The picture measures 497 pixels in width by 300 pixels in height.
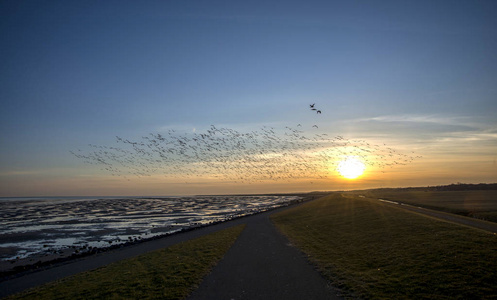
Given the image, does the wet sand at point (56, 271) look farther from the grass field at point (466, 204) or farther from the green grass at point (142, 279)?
the grass field at point (466, 204)

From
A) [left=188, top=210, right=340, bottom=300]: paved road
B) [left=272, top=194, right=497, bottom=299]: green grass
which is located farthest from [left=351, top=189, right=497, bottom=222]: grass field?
[left=188, top=210, right=340, bottom=300]: paved road

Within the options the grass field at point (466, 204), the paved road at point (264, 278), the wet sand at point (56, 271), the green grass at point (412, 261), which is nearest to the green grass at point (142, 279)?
the paved road at point (264, 278)

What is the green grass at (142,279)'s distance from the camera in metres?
13.0

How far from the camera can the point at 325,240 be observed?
2488cm

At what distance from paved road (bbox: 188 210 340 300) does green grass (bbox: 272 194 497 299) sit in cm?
104

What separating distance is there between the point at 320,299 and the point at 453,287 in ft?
18.1

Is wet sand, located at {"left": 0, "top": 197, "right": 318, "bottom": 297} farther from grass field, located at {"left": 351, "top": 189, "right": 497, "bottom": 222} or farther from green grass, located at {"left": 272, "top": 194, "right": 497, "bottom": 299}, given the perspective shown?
grass field, located at {"left": 351, "top": 189, "right": 497, "bottom": 222}

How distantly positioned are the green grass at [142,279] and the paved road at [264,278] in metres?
0.89

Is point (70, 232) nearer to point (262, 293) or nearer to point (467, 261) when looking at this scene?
point (262, 293)

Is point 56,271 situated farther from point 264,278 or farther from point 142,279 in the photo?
point 264,278

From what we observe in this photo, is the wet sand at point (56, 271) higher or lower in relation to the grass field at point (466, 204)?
lower

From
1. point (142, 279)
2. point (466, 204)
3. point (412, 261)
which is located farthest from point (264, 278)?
point (466, 204)

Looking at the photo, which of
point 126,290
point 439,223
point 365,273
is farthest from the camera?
point 439,223

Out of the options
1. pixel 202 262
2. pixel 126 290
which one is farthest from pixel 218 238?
pixel 126 290
